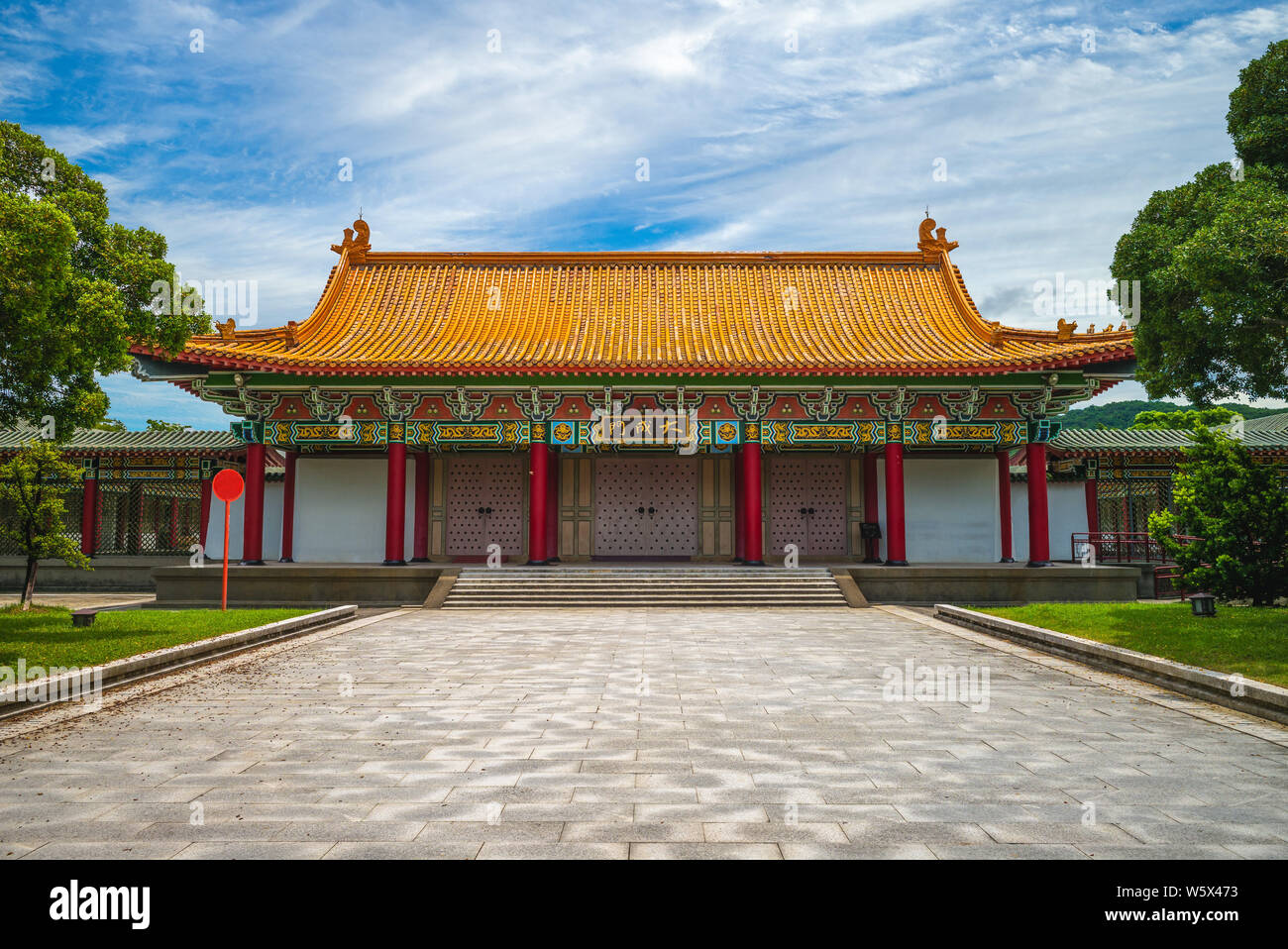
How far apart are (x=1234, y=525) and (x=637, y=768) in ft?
29.9

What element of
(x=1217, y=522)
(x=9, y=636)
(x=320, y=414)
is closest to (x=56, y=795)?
(x=9, y=636)

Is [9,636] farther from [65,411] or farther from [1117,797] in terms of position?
[1117,797]

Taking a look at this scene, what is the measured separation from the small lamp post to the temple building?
5478 mm

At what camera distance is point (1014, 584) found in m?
14.5

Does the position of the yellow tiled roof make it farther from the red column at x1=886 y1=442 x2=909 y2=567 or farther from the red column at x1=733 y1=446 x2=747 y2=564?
the red column at x1=733 y1=446 x2=747 y2=564

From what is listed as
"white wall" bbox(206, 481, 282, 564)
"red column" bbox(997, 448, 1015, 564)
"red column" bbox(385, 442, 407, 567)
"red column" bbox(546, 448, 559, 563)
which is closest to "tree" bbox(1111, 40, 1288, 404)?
"red column" bbox(997, 448, 1015, 564)

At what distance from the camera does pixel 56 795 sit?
3.90 meters

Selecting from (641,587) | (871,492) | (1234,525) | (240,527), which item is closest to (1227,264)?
(1234,525)

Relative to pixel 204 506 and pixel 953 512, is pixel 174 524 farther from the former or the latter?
pixel 953 512

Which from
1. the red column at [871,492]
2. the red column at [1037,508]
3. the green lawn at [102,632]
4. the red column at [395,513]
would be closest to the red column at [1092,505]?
the red column at [1037,508]

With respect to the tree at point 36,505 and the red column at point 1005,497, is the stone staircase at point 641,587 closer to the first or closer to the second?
the red column at point 1005,497

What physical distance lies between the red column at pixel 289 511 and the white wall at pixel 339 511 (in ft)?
0.27

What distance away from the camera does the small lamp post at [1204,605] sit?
31.1 ft

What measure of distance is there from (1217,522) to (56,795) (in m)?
11.5
